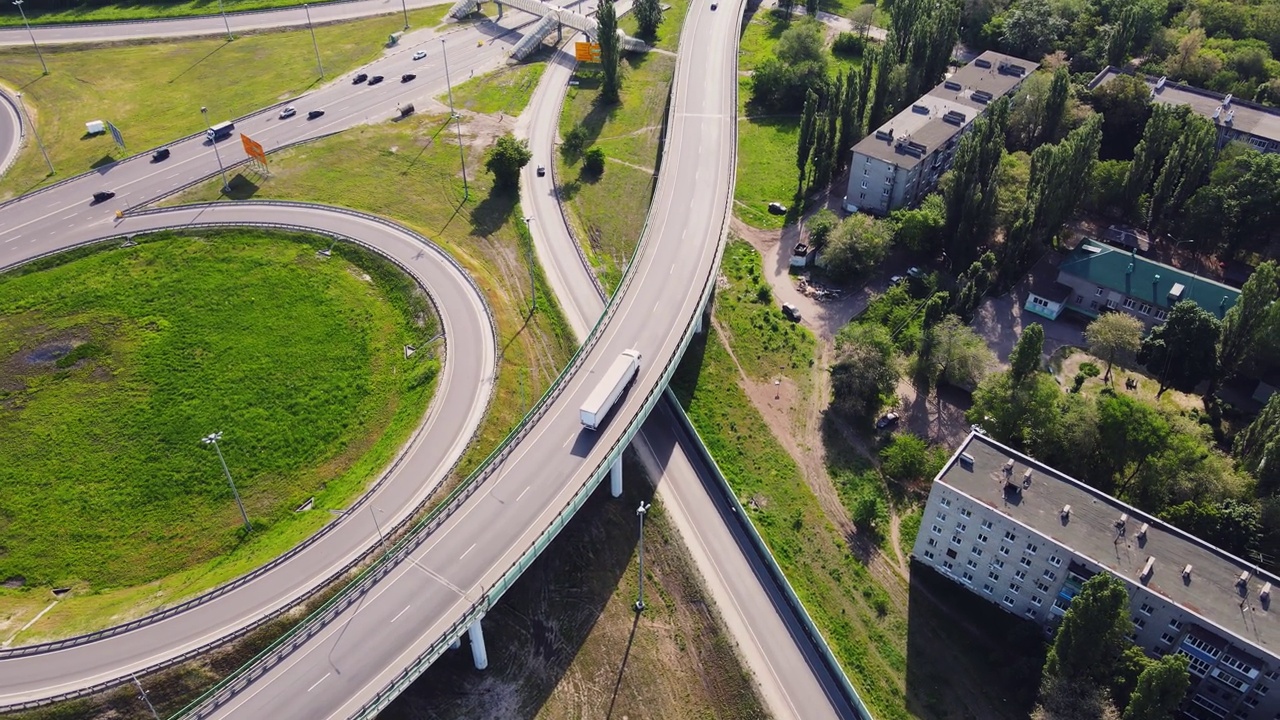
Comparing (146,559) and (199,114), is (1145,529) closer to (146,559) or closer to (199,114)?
(146,559)

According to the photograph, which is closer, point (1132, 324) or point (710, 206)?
point (1132, 324)

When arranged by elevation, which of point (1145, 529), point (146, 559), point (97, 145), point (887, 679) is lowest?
point (887, 679)

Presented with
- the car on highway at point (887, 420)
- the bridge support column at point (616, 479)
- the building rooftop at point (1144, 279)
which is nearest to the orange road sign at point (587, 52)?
the building rooftop at point (1144, 279)

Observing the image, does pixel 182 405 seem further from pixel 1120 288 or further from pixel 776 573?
pixel 1120 288

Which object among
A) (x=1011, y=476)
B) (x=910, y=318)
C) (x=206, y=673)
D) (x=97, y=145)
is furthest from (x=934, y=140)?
(x=97, y=145)

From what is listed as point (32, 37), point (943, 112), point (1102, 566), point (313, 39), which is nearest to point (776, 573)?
point (1102, 566)

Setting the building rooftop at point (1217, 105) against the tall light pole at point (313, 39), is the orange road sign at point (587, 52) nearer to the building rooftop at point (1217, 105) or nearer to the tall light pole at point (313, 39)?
the tall light pole at point (313, 39)
